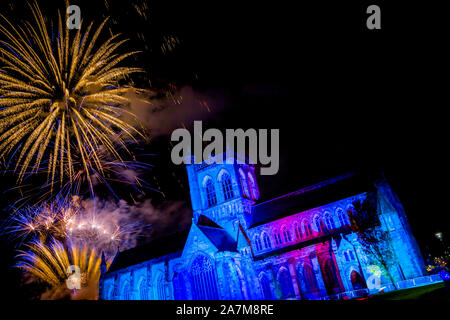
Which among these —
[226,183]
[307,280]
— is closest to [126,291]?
[226,183]

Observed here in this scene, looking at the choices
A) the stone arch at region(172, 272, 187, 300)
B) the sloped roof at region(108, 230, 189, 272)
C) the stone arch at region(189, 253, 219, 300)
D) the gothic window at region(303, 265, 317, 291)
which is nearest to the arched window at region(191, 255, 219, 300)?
the stone arch at region(189, 253, 219, 300)

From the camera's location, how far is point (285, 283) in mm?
36688

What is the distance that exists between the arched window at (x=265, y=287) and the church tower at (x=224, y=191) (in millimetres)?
7829

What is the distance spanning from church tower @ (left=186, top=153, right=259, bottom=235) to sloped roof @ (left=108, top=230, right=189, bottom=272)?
615 cm

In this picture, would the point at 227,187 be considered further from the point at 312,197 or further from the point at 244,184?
the point at 312,197

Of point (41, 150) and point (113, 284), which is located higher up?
point (41, 150)

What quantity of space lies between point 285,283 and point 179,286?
13980mm

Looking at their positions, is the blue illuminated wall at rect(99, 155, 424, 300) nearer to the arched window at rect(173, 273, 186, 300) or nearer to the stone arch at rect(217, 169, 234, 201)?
the arched window at rect(173, 273, 186, 300)

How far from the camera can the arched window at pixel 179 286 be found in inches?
1479

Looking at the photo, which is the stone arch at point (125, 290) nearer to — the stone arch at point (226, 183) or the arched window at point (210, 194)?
the arched window at point (210, 194)

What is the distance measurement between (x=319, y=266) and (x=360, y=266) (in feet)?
14.6

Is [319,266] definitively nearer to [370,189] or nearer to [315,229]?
[315,229]

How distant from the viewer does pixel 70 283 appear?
45.1 m
